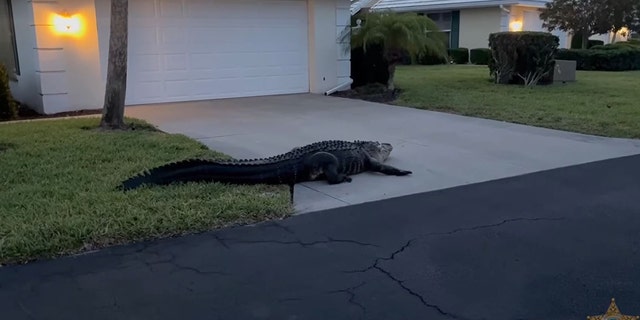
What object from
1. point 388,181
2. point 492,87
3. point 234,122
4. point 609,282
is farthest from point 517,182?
point 492,87

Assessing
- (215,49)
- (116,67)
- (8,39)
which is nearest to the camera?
(116,67)

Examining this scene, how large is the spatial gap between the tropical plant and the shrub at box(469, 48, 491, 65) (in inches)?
477

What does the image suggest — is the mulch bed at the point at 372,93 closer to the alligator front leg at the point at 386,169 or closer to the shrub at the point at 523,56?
the shrub at the point at 523,56

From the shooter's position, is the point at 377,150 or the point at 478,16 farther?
the point at 478,16

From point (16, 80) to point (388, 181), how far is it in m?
10.1

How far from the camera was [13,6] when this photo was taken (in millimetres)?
12320

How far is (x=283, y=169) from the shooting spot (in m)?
6.24

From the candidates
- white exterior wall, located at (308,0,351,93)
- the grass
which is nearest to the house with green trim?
white exterior wall, located at (308,0,351,93)

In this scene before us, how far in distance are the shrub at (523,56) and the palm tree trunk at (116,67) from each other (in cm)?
1101

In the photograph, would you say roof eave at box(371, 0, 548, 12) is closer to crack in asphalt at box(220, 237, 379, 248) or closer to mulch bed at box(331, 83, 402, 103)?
mulch bed at box(331, 83, 402, 103)

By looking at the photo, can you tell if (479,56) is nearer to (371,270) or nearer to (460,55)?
(460,55)

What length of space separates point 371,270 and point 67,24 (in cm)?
994

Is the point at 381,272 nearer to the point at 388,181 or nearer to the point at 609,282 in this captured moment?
the point at 609,282

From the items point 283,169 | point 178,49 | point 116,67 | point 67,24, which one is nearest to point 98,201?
point 283,169
